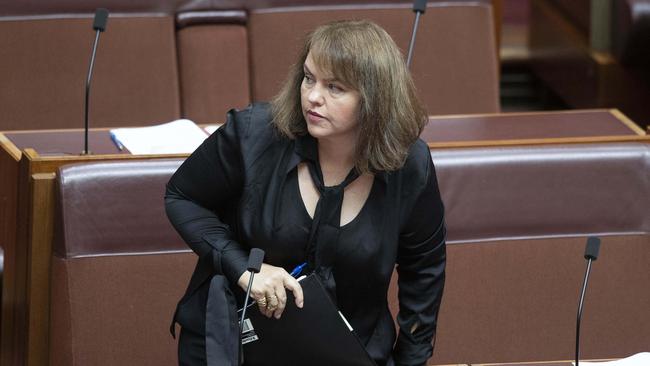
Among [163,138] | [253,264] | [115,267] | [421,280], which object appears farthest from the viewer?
[163,138]

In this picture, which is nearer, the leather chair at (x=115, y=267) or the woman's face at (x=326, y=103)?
the woman's face at (x=326, y=103)

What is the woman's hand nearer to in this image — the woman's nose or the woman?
the woman

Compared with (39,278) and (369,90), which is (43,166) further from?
(369,90)

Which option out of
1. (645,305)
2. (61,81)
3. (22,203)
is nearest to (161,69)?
(61,81)

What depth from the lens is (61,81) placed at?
164 cm

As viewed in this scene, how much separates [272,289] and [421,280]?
0.45 feet

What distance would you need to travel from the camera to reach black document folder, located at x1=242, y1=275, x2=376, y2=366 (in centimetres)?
86

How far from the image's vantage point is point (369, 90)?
84 cm

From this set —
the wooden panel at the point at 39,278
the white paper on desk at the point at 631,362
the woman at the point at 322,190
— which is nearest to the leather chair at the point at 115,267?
the wooden panel at the point at 39,278

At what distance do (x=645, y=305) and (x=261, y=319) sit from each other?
0.50 metres

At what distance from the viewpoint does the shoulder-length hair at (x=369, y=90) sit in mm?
840

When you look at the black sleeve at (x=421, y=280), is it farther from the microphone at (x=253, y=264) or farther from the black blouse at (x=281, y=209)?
the microphone at (x=253, y=264)

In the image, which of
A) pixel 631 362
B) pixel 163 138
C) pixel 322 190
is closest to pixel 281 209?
pixel 322 190

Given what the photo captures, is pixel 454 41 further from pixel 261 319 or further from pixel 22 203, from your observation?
pixel 261 319
